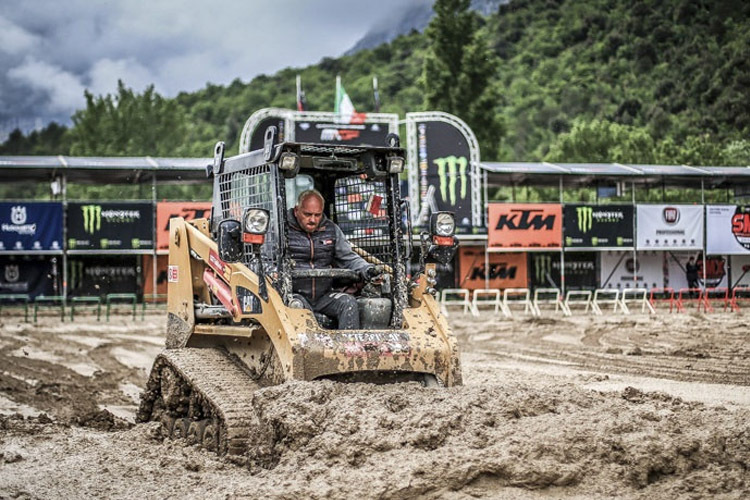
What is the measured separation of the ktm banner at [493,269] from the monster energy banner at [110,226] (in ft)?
34.6

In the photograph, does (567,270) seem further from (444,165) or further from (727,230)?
(444,165)

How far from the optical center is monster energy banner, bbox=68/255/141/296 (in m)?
32.0

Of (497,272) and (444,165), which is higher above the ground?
(444,165)

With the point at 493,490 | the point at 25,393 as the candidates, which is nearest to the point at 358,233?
the point at 493,490

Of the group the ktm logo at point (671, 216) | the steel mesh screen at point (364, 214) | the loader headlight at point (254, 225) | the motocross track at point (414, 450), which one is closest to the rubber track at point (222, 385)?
the motocross track at point (414, 450)

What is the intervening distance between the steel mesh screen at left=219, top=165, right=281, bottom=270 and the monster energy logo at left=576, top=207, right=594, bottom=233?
25.4 m

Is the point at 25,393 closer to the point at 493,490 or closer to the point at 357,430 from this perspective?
the point at 357,430

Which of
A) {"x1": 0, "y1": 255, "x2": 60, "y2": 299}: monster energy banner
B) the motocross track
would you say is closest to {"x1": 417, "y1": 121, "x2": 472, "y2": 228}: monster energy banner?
{"x1": 0, "y1": 255, "x2": 60, "y2": 299}: monster energy banner

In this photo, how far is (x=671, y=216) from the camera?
34844 mm

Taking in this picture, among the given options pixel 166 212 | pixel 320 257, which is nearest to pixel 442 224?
pixel 320 257

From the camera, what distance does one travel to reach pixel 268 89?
103 meters

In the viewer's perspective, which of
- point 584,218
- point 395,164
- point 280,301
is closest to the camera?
point 280,301

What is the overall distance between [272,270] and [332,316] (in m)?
0.69

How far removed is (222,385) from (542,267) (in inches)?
1073
